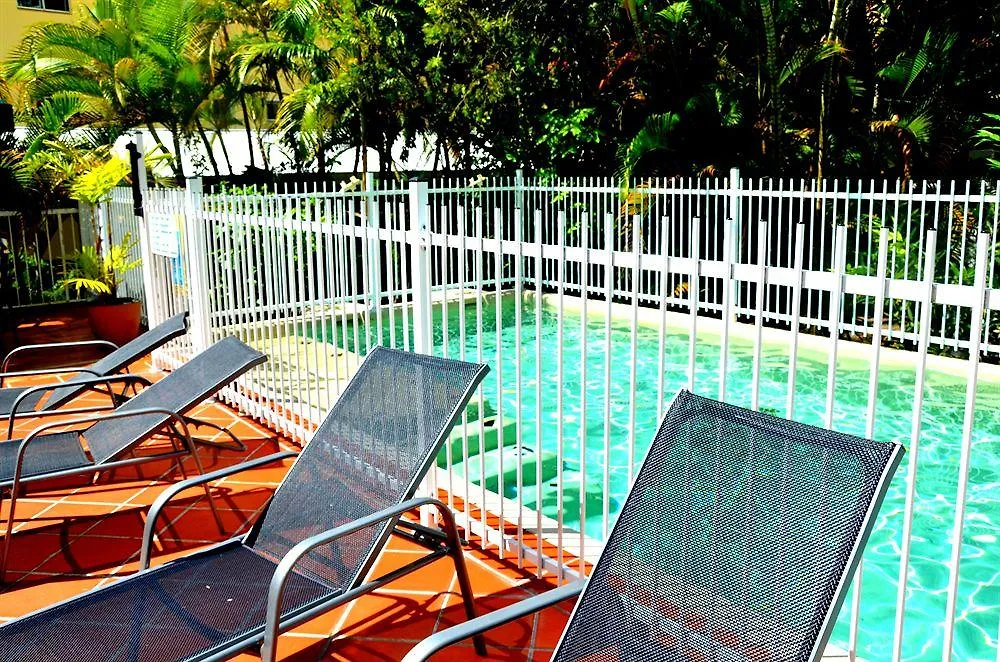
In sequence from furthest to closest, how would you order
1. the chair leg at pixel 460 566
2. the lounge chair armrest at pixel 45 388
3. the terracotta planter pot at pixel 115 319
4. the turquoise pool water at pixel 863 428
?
the terracotta planter pot at pixel 115 319 → the lounge chair armrest at pixel 45 388 → the turquoise pool water at pixel 863 428 → the chair leg at pixel 460 566

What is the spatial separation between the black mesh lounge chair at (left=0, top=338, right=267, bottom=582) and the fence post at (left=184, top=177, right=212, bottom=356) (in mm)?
1598

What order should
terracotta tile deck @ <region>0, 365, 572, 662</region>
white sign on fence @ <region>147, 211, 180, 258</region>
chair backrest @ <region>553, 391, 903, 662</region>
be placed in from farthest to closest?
white sign on fence @ <region>147, 211, 180, 258</region>, terracotta tile deck @ <region>0, 365, 572, 662</region>, chair backrest @ <region>553, 391, 903, 662</region>

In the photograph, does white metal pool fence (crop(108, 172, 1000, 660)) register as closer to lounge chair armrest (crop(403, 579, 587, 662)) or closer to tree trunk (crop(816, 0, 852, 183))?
tree trunk (crop(816, 0, 852, 183))

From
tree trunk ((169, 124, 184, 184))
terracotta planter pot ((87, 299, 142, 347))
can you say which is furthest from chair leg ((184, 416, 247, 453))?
tree trunk ((169, 124, 184, 184))

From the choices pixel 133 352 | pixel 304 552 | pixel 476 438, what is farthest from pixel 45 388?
pixel 304 552

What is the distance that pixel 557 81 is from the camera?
1526cm

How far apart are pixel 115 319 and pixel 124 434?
219 inches

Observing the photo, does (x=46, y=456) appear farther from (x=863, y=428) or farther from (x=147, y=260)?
(x=863, y=428)

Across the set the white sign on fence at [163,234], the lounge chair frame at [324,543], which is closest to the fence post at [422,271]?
the lounge chair frame at [324,543]

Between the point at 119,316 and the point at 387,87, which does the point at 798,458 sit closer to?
the point at 119,316

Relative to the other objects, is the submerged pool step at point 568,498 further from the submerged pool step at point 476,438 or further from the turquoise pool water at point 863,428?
the submerged pool step at point 476,438

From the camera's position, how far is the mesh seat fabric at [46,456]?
173 inches

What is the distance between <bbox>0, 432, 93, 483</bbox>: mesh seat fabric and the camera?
4394 mm

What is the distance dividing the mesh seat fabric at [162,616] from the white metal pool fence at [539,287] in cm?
127
